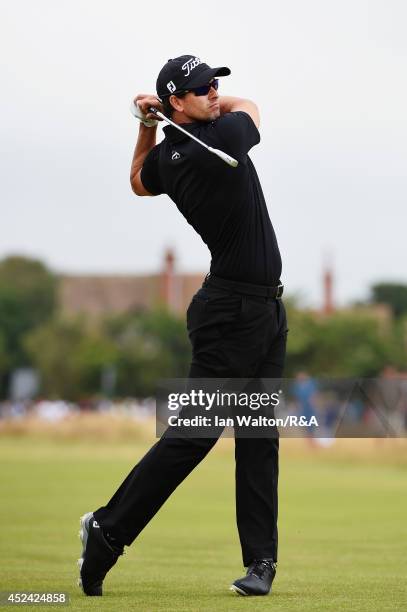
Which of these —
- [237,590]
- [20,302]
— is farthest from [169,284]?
[237,590]

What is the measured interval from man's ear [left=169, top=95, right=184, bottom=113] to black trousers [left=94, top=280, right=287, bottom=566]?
86cm

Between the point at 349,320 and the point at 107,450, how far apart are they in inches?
2144

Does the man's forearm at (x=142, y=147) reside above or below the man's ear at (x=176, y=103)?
below

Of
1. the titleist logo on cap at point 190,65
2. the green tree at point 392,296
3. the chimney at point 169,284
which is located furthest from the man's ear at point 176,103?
the green tree at point 392,296

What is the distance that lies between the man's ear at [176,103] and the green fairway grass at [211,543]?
2.35 meters

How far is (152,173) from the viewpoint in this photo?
726cm

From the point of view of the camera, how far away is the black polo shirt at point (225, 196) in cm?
684

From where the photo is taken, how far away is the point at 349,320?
88.1 meters

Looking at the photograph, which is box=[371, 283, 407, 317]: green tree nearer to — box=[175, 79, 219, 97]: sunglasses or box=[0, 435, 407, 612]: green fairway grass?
box=[0, 435, 407, 612]: green fairway grass

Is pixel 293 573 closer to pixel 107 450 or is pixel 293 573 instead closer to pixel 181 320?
pixel 107 450

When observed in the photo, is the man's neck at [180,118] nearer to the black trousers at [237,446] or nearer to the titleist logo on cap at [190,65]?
the titleist logo on cap at [190,65]

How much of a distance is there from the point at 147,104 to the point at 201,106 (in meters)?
0.32

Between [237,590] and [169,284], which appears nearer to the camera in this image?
[237,590]

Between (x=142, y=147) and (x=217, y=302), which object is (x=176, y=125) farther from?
(x=217, y=302)
